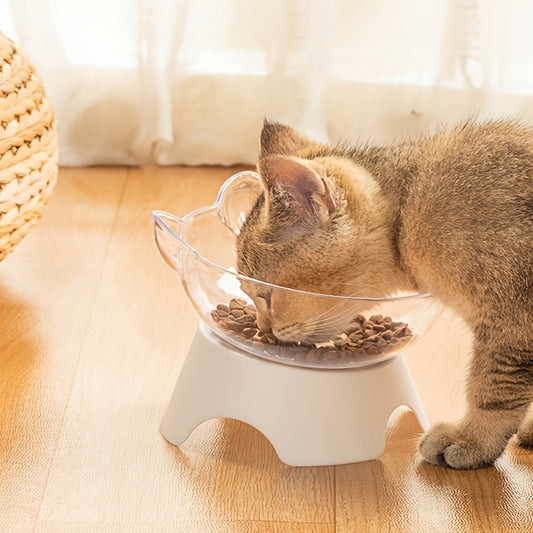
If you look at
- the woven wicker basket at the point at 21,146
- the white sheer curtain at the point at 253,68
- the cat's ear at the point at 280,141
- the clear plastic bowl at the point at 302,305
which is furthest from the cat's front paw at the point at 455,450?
the white sheer curtain at the point at 253,68

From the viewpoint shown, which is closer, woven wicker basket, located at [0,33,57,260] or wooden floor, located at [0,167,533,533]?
wooden floor, located at [0,167,533,533]

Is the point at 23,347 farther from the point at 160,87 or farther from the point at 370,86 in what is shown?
the point at 370,86

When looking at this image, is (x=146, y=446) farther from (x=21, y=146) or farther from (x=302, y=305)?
(x=21, y=146)

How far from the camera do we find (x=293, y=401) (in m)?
1.30

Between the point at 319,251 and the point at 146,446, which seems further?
the point at 146,446

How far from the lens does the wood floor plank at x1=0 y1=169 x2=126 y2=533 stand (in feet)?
4.33

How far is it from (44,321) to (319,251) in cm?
65

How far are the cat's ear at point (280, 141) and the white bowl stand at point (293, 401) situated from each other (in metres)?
0.29

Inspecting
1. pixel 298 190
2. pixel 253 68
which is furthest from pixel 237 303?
pixel 253 68

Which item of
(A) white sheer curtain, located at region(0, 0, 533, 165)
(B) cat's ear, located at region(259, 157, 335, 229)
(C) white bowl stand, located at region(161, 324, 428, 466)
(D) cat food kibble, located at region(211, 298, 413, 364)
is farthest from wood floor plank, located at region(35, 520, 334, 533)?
(A) white sheer curtain, located at region(0, 0, 533, 165)

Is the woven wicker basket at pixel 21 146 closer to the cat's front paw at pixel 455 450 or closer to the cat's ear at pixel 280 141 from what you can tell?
the cat's ear at pixel 280 141

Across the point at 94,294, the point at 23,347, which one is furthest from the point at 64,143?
the point at 23,347

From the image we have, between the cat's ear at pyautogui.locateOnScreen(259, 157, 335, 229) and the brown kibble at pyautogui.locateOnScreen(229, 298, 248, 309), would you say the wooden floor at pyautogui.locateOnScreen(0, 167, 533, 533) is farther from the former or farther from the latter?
the cat's ear at pyautogui.locateOnScreen(259, 157, 335, 229)

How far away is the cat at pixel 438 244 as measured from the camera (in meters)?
1.21
